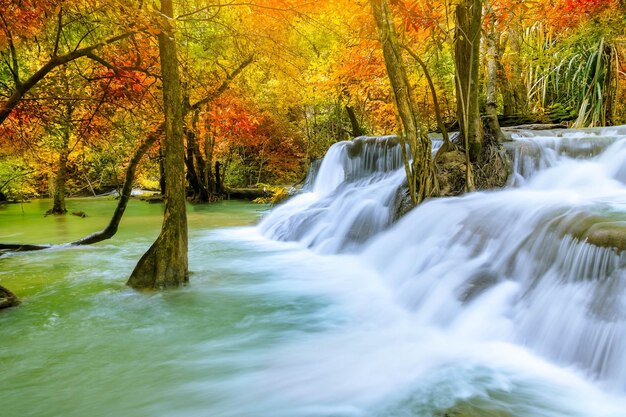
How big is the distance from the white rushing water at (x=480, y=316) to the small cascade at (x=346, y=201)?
860mm

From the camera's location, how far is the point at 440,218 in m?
6.57

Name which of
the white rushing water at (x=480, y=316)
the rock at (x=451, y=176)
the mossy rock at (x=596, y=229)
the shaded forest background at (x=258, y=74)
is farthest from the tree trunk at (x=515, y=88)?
the mossy rock at (x=596, y=229)

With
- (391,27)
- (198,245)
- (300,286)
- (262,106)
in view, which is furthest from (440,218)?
(262,106)

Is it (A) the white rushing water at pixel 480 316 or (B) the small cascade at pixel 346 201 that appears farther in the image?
(B) the small cascade at pixel 346 201

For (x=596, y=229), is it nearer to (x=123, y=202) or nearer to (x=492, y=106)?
(x=492, y=106)

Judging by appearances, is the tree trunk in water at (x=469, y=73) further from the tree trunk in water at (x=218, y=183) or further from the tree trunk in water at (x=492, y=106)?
the tree trunk in water at (x=218, y=183)

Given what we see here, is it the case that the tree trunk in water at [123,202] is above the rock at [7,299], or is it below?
above

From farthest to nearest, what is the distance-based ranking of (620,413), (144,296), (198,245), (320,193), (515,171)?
(320,193), (198,245), (515,171), (144,296), (620,413)

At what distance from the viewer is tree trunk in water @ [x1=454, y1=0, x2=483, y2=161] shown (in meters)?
7.46

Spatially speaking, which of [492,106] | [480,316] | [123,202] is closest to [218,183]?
[123,202]

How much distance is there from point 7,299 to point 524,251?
557cm

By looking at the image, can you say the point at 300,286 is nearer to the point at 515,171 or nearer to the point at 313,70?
the point at 515,171

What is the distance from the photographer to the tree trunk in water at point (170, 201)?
5355mm

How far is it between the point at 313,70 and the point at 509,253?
12.5 metres
